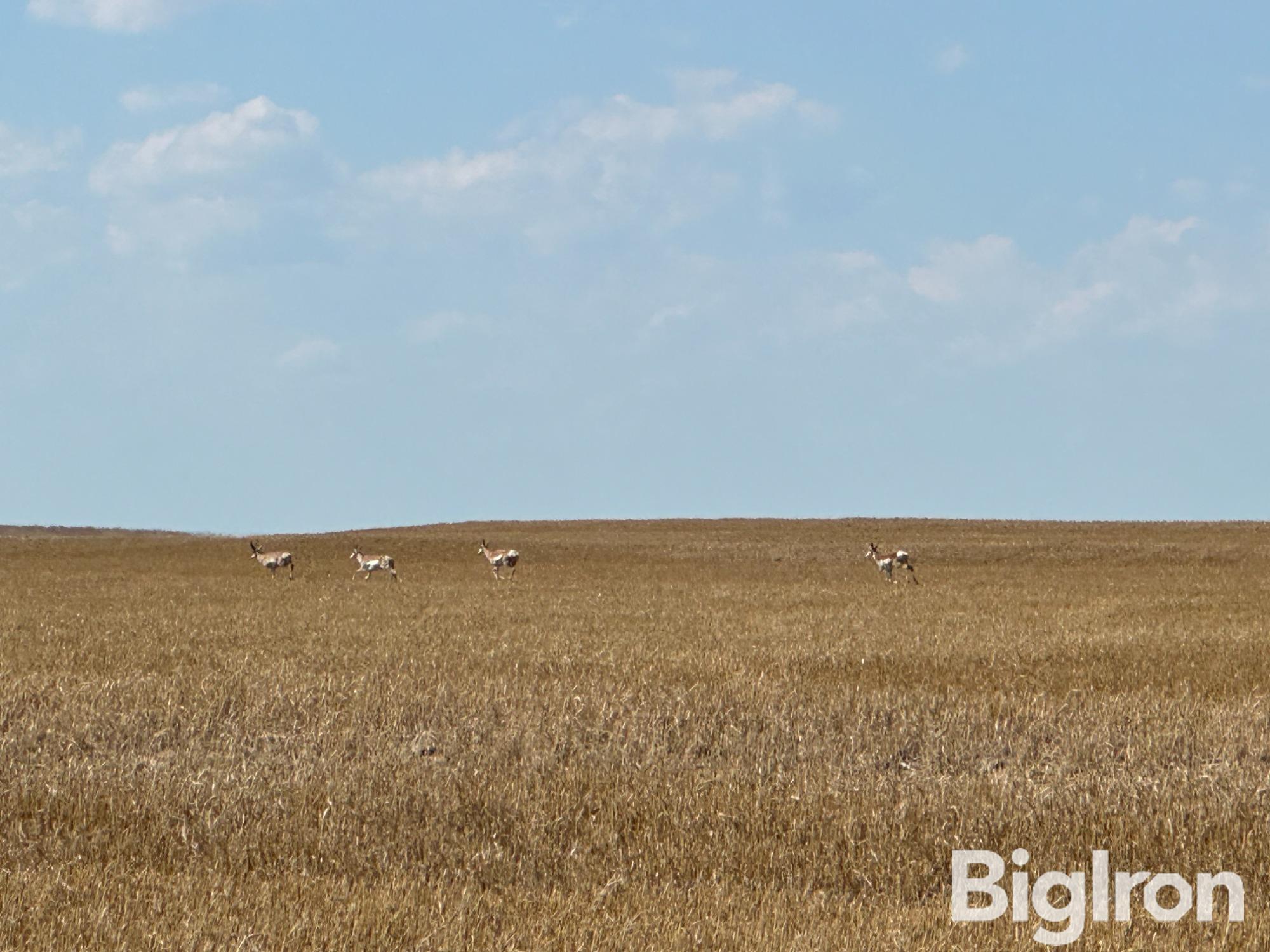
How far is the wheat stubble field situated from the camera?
23.2 feet

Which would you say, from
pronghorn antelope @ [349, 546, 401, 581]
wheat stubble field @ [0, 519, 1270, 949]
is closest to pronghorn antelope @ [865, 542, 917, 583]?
pronghorn antelope @ [349, 546, 401, 581]

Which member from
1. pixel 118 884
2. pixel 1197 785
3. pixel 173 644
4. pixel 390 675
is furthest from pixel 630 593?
pixel 118 884

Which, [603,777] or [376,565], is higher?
[376,565]

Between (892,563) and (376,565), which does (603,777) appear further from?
(376,565)

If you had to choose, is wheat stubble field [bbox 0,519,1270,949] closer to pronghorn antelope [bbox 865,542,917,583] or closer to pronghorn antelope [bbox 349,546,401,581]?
pronghorn antelope [bbox 349,546,401,581]

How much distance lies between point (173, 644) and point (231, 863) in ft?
41.1

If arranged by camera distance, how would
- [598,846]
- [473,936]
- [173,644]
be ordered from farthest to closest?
[173,644] → [598,846] → [473,936]

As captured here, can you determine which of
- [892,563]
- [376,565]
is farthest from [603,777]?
[376,565]

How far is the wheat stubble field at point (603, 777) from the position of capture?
7.07m

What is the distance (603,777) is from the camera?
10.7 metres

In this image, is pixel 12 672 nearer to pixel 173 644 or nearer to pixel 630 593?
pixel 173 644

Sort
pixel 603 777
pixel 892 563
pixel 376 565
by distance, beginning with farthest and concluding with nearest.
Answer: pixel 376 565 < pixel 892 563 < pixel 603 777

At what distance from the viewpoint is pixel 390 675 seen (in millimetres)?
16094

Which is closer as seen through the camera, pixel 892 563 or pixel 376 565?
pixel 892 563
